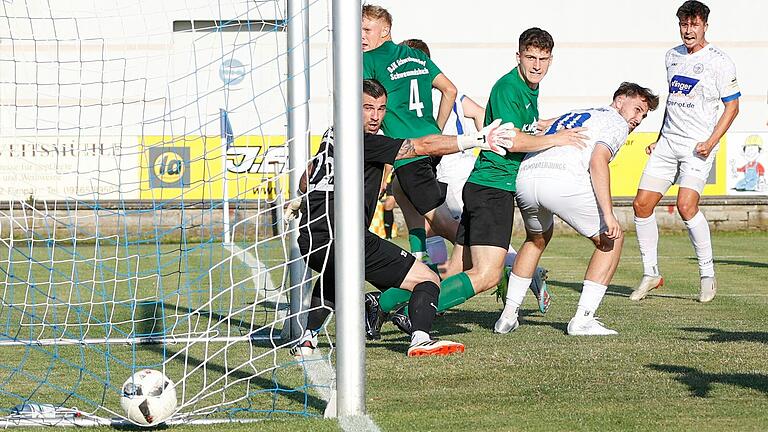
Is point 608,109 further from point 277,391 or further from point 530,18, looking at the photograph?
point 530,18

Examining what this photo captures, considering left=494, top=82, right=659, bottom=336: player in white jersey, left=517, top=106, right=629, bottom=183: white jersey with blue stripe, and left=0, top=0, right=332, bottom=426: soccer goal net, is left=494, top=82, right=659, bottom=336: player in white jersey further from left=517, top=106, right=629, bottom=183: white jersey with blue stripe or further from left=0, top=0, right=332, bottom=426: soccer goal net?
left=0, top=0, right=332, bottom=426: soccer goal net

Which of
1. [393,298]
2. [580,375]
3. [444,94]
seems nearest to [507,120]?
[393,298]

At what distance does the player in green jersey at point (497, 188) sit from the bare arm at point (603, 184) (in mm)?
127

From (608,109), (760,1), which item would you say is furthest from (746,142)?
(608,109)

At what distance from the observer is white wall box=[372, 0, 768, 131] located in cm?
2284

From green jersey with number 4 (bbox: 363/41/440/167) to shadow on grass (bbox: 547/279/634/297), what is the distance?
2.53m

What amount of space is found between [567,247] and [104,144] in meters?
7.81

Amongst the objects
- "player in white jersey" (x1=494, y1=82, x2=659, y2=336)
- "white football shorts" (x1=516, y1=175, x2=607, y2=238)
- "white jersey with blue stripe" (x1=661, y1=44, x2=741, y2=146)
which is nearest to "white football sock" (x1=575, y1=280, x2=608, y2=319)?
"player in white jersey" (x1=494, y1=82, x2=659, y2=336)

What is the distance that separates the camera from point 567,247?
56.3 feet

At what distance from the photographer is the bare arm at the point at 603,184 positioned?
272 inches

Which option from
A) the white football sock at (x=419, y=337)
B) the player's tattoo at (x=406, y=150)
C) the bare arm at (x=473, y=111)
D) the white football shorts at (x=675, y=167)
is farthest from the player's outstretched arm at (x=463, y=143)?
the white football shorts at (x=675, y=167)

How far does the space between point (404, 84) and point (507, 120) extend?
1266 mm

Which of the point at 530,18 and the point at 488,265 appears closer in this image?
the point at 488,265

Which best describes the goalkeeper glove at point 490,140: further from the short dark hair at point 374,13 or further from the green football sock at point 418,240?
the green football sock at point 418,240
